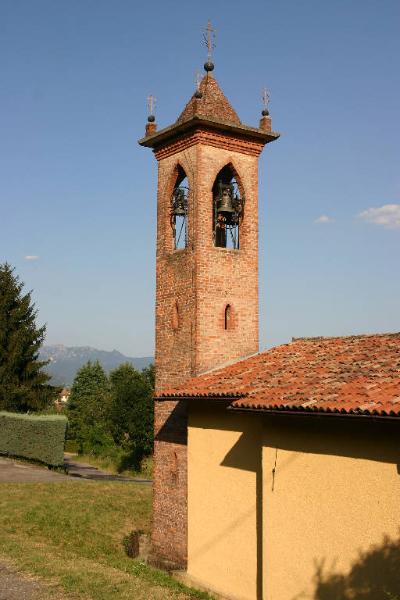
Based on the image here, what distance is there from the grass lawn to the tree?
45.8 ft

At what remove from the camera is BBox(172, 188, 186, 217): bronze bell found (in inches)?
589

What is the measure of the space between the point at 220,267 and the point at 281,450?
5.54 metres

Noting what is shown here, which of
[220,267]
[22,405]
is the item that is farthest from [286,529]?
[22,405]

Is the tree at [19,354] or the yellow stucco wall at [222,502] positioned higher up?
the tree at [19,354]

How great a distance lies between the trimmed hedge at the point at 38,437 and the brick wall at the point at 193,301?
13.1 metres

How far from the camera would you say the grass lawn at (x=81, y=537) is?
9.27 meters

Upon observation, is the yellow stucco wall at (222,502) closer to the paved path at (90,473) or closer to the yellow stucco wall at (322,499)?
the yellow stucco wall at (322,499)

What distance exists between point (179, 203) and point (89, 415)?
1315 inches

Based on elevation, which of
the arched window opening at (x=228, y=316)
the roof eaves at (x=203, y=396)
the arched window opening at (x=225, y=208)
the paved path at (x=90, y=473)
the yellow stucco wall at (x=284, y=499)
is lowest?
the paved path at (x=90, y=473)

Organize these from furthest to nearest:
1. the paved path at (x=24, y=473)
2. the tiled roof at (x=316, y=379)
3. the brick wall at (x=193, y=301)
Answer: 1. the paved path at (x=24, y=473)
2. the brick wall at (x=193, y=301)
3. the tiled roof at (x=316, y=379)

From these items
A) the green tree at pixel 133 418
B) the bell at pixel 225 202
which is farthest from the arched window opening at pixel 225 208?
the green tree at pixel 133 418

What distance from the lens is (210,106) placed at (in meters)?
14.7

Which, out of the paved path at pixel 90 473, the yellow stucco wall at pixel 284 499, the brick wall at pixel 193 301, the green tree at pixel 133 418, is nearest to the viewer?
the yellow stucco wall at pixel 284 499

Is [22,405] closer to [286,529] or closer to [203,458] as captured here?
[203,458]
